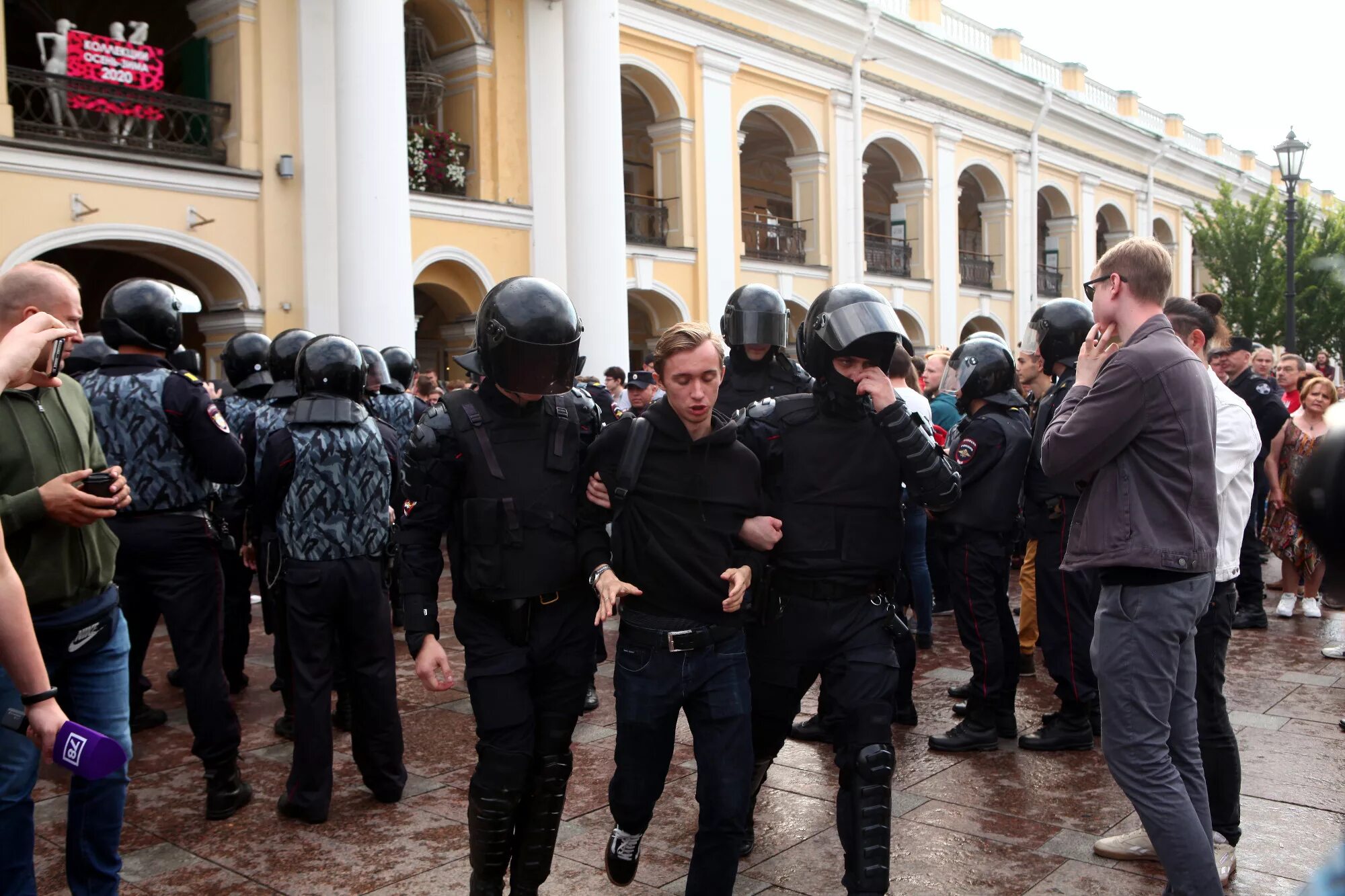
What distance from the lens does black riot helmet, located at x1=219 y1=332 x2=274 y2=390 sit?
6.92 m

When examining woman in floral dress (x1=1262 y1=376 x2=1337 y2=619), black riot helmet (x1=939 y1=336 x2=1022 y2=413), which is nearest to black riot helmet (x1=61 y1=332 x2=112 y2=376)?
black riot helmet (x1=939 y1=336 x2=1022 y2=413)

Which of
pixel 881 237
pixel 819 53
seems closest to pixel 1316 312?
pixel 881 237

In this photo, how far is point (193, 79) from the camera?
14109 millimetres

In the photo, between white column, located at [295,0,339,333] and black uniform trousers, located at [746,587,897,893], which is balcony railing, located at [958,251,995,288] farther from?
black uniform trousers, located at [746,587,897,893]

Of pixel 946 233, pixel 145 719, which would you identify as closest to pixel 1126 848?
pixel 145 719

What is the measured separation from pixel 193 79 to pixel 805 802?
1303 centimetres

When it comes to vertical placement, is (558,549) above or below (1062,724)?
above

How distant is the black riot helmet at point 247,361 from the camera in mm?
6918

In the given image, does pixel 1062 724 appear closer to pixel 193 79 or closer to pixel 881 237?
pixel 193 79

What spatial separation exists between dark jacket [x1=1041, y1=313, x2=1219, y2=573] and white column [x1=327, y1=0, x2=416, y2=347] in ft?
37.9

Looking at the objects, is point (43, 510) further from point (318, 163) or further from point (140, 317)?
point (318, 163)

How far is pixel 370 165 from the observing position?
44.7ft

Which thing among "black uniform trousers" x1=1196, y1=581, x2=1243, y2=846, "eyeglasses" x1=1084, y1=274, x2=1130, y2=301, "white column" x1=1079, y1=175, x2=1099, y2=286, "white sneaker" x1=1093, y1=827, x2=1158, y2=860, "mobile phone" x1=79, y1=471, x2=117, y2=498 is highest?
"white column" x1=1079, y1=175, x2=1099, y2=286

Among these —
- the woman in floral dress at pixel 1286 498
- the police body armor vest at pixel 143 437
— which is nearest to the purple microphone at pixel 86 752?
the police body armor vest at pixel 143 437
